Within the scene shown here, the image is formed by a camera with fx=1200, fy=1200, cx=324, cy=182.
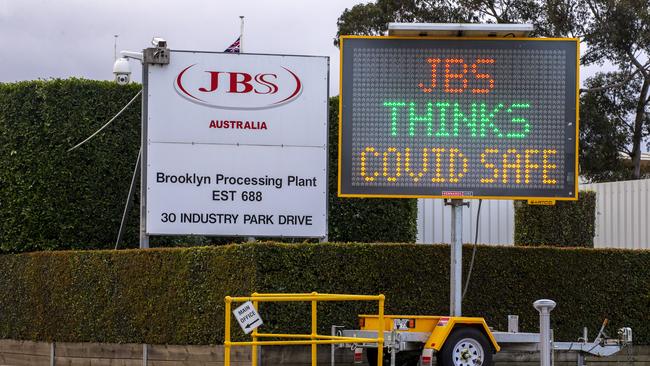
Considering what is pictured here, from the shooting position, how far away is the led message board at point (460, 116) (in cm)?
1393

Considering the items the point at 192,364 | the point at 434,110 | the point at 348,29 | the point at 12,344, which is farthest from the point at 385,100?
the point at 348,29

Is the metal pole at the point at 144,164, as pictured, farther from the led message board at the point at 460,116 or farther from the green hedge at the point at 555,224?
the green hedge at the point at 555,224

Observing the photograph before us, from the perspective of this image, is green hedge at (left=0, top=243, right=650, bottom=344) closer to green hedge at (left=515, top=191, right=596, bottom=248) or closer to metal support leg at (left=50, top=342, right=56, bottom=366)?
metal support leg at (left=50, top=342, right=56, bottom=366)

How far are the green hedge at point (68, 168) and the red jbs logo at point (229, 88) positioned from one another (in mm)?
2286

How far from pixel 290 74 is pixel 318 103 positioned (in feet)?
1.93

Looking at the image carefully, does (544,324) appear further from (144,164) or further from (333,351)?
(144,164)

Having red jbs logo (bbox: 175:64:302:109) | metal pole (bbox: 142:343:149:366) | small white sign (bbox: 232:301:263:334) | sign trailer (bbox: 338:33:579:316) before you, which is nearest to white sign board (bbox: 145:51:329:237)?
red jbs logo (bbox: 175:64:302:109)

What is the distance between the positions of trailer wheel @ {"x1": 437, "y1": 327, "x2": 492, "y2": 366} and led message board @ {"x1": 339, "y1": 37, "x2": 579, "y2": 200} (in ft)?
5.29

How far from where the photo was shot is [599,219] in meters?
28.5

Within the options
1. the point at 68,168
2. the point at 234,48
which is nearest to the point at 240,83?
the point at 234,48

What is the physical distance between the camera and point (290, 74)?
57.5 ft

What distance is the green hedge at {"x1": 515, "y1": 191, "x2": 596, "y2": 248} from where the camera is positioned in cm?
2381

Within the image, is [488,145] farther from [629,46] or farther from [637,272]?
[629,46]

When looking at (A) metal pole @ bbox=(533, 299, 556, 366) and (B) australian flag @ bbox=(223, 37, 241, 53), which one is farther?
(B) australian flag @ bbox=(223, 37, 241, 53)
